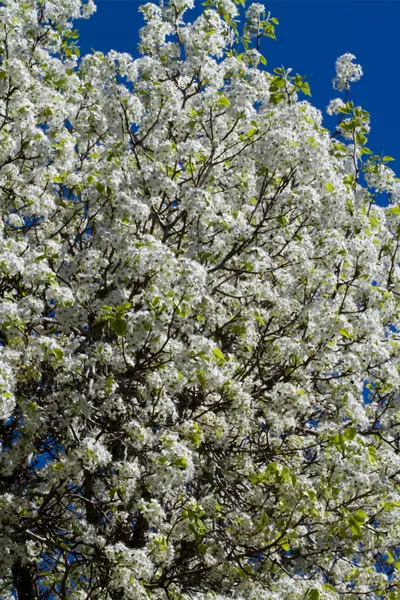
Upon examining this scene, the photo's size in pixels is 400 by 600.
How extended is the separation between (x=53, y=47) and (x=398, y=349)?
814 cm

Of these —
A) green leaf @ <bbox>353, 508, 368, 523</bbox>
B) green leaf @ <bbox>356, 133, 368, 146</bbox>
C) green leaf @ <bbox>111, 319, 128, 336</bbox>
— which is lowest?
green leaf @ <bbox>353, 508, 368, 523</bbox>

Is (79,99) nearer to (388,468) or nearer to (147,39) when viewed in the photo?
(147,39)

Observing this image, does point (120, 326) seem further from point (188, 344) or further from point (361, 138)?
point (361, 138)

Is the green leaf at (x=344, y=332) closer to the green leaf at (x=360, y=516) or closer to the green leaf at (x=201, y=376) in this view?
the green leaf at (x=201, y=376)

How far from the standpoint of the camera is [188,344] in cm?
1056

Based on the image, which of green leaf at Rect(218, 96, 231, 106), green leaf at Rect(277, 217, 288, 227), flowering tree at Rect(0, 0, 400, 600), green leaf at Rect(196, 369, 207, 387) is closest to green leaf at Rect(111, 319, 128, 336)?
flowering tree at Rect(0, 0, 400, 600)

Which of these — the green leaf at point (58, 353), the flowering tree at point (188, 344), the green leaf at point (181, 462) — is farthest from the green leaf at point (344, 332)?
the green leaf at point (58, 353)

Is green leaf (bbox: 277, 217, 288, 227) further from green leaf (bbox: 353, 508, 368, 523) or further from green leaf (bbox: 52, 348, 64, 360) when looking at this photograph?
green leaf (bbox: 353, 508, 368, 523)

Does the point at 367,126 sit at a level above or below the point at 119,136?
above

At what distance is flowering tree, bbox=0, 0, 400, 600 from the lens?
906 cm

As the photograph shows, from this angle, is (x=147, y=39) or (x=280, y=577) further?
(x=147, y=39)

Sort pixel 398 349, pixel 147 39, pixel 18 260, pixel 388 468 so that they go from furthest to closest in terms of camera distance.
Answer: pixel 147 39, pixel 398 349, pixel 388 468, pixel 18 260

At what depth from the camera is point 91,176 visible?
10.6 meters

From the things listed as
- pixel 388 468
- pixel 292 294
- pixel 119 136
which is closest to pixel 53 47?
pixel 119 136
